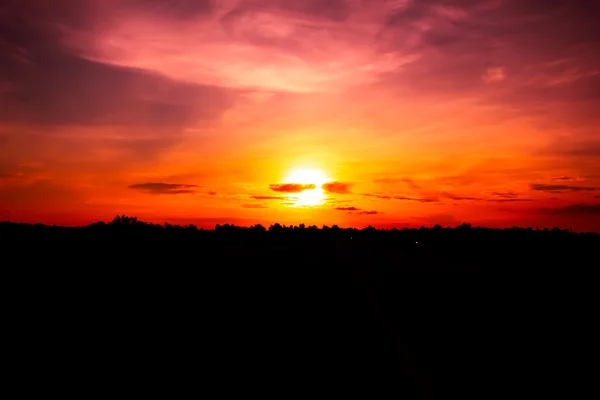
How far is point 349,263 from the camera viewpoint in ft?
70.6

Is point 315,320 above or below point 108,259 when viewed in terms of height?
below

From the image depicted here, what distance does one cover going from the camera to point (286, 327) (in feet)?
40.7

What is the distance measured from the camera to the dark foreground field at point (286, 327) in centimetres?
972

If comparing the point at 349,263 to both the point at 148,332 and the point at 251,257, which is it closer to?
the point at 251,257

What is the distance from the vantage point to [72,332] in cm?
1241

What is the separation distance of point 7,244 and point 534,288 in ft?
59.0

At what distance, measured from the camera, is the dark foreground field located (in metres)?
9.72

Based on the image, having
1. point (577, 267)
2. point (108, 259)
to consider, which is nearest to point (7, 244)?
point (108, 259)

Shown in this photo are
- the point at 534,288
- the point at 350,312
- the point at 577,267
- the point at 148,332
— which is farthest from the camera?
the point at 577,267

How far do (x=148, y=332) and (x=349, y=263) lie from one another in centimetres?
1040

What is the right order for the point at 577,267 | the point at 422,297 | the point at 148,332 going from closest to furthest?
the point at 148,332
the point at 422,297
the point at 577,267

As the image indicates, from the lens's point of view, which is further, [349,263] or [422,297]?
[349,263]

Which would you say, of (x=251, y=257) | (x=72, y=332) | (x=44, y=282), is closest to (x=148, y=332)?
(x=72, y=332)

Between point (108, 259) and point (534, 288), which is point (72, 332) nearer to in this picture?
point (108, 259)
